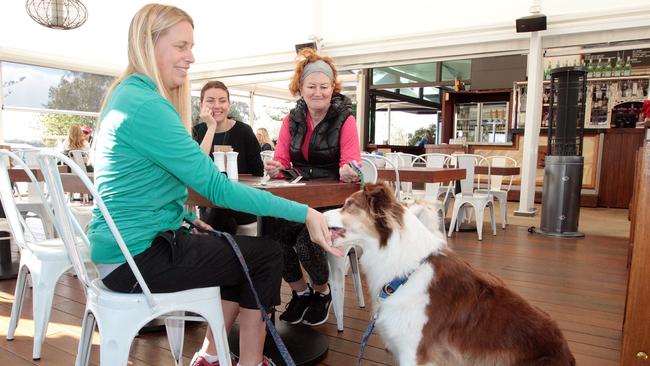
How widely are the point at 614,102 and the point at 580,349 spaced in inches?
302

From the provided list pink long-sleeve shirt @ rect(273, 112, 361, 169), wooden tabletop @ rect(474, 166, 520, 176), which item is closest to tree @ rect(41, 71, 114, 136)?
wooden tabletop @ rect(474, 166, 520, 176)

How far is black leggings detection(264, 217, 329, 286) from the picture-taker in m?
2.19

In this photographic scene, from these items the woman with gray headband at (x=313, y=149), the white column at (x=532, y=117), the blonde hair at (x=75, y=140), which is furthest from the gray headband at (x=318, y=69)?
the blonde hair at (x=75, y=140)

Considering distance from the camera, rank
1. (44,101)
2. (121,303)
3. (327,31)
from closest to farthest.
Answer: (121,303) < (327,31) < (44,101)

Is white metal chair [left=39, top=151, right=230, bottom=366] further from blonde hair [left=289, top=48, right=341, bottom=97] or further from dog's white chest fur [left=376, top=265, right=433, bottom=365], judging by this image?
blonde hair [left=289, top=48, right=341, bottom=97]

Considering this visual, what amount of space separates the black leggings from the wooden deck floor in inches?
15.3

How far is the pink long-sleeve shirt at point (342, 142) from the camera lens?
2.32 meters

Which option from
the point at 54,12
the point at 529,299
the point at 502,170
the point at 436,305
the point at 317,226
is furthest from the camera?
the point at 54,12

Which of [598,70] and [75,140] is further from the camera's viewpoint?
[598,70]

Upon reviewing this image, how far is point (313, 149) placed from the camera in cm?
237

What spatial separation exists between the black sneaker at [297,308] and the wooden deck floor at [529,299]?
14cm

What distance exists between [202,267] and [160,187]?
268 millimetres

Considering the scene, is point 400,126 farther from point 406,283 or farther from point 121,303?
point 121,303

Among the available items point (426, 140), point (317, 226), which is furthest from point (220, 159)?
point (426, 140)
